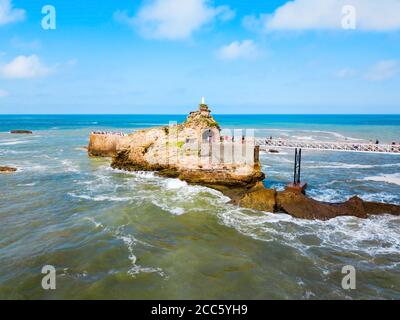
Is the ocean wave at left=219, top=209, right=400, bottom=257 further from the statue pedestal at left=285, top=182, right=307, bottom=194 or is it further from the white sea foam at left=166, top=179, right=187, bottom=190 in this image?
the white sea foam at left=166, top=179, right=187, bottom=190

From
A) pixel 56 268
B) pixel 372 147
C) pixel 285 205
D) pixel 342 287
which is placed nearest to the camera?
pixel 342 287

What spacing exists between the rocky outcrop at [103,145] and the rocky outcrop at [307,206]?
103 ft

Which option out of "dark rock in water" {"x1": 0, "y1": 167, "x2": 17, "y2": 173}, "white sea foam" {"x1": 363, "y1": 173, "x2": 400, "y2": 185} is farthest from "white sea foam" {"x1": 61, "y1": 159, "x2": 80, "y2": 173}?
"white sea foam" {"x1": 363, "y1": 173, "x2": 400, "y2": 185}

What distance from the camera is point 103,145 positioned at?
53938mm

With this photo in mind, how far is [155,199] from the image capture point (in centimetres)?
2917

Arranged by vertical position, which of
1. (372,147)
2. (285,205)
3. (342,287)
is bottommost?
(342,287)

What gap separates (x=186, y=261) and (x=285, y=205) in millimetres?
10907

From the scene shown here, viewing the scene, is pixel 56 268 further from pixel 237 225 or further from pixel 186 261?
pixel 237 225

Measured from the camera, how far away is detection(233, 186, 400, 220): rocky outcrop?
82.9 feet

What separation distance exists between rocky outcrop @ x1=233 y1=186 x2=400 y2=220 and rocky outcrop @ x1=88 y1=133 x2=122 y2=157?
3153 cm

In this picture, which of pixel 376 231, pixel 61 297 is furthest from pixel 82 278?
pixel 376 231

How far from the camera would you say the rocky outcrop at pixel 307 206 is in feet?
82.9

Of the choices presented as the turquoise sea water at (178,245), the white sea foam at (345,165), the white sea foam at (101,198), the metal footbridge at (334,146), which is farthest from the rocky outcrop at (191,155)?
the white sea foam at (345,165)

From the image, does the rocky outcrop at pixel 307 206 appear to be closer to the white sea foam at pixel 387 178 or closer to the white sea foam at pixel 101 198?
the white sea foam at pixel 101 198
